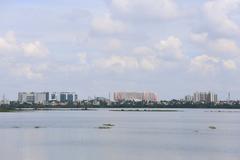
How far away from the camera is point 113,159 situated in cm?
3388

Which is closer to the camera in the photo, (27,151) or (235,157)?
(235,157)

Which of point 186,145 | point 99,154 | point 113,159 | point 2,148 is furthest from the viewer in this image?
point 186,145

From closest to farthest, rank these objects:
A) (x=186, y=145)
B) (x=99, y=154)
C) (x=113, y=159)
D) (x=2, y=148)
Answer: (x=113, y=159) < (x=99, y=154) < (x=2, y=148) < (x=186, y=145)

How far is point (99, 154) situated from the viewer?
3653 centimetres

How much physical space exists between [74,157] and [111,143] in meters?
11.7

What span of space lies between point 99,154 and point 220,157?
833 centimetres

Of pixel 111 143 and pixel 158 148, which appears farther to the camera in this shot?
pixel 111 143

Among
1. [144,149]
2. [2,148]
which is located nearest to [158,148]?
[144,149]

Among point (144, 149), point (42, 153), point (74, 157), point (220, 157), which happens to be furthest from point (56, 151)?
point (220, 157)

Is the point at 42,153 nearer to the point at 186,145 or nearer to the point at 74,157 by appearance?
the point at 74,157

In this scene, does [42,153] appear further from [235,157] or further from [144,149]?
[235,157]

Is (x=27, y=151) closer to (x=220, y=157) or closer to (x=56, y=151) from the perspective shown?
(x=56, y=151)

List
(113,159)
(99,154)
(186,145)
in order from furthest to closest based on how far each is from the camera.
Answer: (186,145) < (99,154) < (113,159)

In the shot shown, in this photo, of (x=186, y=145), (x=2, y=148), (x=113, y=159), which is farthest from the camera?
(x=186, y=145)
